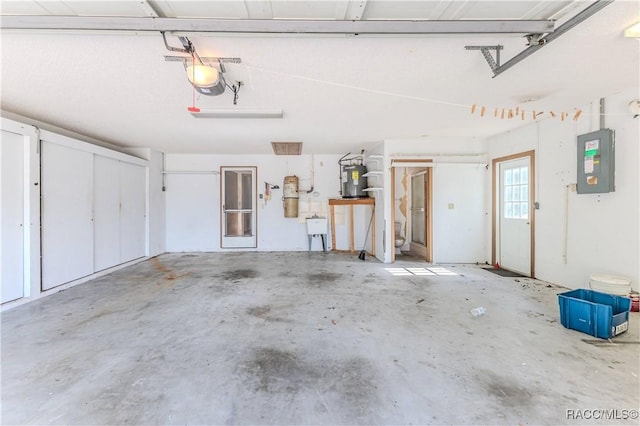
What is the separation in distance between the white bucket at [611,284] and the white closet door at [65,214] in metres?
6.65

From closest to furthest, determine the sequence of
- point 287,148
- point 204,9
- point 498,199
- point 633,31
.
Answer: point 204,9 < point 633,31 < point 498,199 < point 287,148

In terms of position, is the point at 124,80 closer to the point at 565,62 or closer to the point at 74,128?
the point at 74,128

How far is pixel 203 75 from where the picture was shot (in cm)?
229

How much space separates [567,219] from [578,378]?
2.70 meters

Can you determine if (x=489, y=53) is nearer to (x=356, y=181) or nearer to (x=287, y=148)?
(x=356, y=181)

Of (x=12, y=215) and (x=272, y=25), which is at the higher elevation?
(x=272, y=25)

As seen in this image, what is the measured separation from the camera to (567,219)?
12.3 feet

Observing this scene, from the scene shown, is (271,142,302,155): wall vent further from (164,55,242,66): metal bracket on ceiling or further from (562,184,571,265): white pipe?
(562,184,571,265): white pipe

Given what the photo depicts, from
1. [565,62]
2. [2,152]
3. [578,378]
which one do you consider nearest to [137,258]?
[2,152]

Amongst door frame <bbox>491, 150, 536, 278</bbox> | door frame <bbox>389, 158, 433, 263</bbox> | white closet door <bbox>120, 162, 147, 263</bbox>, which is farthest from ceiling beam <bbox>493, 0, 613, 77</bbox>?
white closet door <bbox>120, 162, 147, 263</bbox>

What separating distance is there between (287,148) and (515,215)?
14.7 feet

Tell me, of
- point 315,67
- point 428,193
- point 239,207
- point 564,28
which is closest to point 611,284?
point 564,28

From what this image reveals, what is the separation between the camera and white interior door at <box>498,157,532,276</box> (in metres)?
4.47

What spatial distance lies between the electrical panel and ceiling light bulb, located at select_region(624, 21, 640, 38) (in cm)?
165
